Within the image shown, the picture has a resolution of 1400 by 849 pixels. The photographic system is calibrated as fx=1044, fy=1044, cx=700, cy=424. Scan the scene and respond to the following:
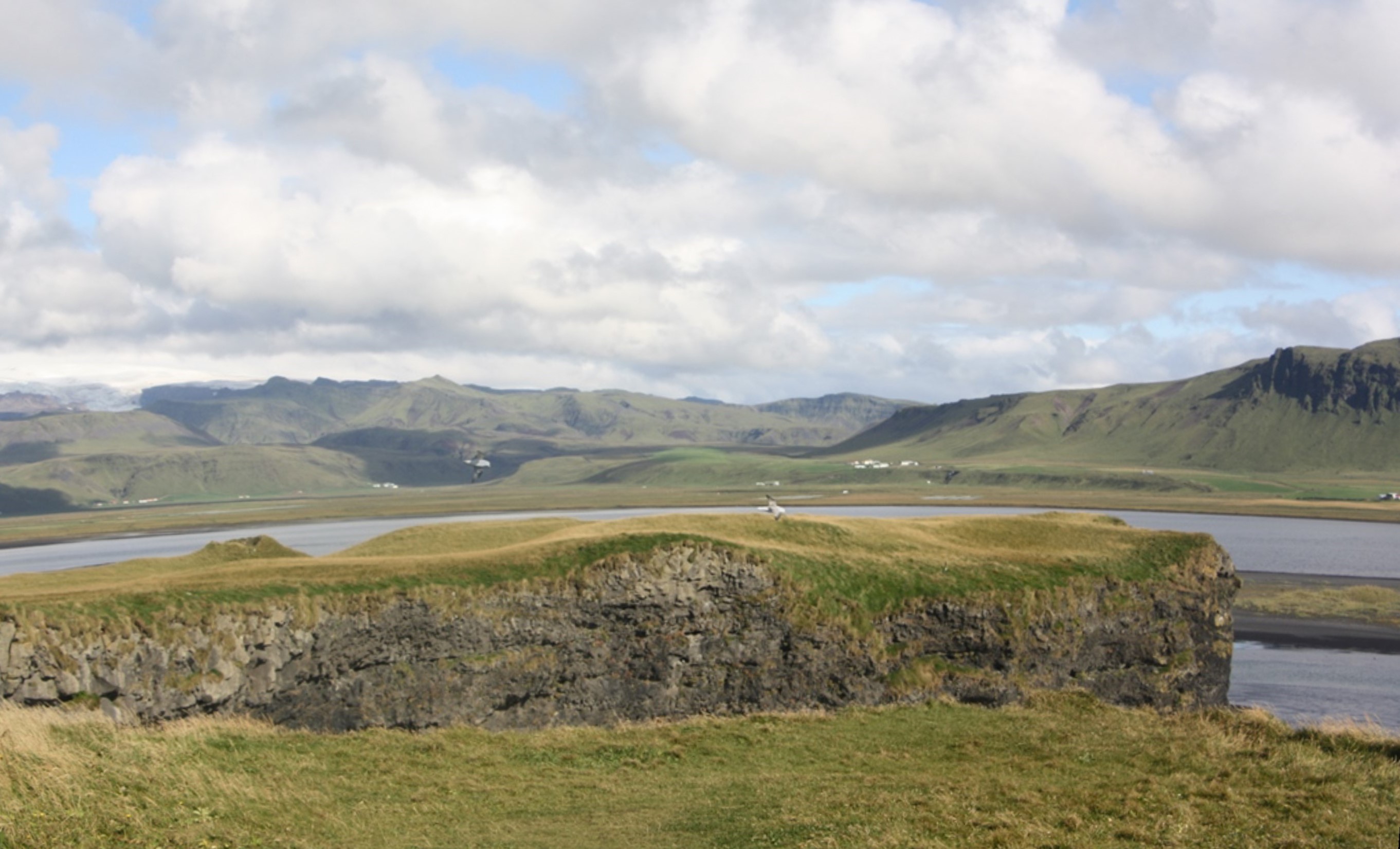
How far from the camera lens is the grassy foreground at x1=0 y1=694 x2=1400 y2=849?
2106 centimetres

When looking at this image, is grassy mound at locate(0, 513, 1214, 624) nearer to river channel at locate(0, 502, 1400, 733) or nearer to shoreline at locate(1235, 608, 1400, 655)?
river channel at locate(0, 502, 1400, 733)

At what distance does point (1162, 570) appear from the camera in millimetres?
54500

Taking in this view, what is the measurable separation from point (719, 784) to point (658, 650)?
19.1 metres

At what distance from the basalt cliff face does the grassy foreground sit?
19.6 feet

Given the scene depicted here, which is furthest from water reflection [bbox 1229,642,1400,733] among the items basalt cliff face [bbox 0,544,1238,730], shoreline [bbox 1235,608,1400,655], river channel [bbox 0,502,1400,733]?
basalt cliff face [bbox 0,544,1238,730]

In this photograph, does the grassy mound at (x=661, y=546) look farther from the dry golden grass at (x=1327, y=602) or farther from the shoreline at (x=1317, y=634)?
the dry golden grass at (x=1327, y=602)

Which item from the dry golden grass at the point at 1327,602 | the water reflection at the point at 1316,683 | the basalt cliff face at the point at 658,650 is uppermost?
the basalt cliff face at the point at 658,650

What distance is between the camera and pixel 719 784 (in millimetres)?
30000

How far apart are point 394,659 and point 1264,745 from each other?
110 ft

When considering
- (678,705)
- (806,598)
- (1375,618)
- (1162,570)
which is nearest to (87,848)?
(678,705)

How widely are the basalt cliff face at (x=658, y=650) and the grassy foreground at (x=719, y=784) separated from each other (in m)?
5.97

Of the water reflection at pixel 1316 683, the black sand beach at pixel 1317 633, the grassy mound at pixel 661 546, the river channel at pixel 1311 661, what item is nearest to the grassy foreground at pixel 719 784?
the grassy mound at pixel 661 546

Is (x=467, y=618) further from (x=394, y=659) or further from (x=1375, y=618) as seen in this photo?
(x=1375, y=618)

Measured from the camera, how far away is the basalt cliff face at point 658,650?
143 feet
